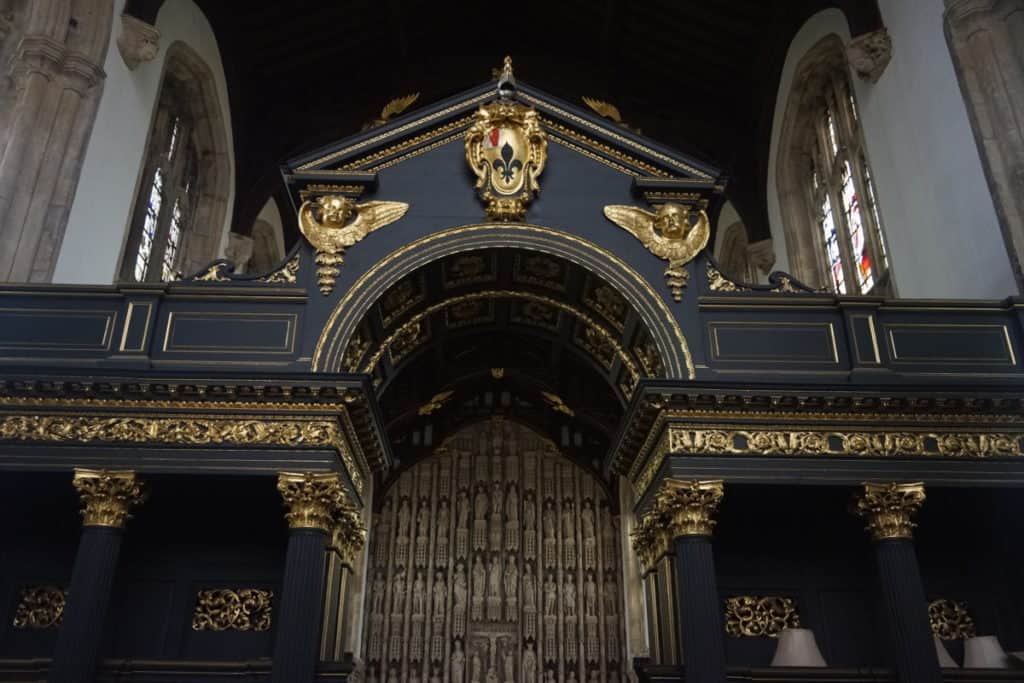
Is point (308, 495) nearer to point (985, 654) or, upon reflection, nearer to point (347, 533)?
point (347, 533)

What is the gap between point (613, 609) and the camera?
17.9m

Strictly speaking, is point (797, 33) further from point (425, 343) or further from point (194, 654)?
point (194, 654)

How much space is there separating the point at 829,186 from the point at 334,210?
12.8 metres

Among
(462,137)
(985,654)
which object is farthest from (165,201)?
(985,654)

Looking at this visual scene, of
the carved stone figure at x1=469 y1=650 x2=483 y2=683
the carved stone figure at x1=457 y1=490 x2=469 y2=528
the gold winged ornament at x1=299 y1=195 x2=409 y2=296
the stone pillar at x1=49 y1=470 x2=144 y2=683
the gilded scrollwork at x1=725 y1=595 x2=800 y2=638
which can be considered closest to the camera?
the stone pillar at x1=49 y1=470 x2=144 y2=683

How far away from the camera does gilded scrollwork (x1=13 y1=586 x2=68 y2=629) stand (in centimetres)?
1370

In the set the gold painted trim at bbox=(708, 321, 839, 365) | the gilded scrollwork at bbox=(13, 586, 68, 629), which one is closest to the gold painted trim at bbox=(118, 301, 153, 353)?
the gilded scrollwork at bbox=(13, 586, 68, 629)

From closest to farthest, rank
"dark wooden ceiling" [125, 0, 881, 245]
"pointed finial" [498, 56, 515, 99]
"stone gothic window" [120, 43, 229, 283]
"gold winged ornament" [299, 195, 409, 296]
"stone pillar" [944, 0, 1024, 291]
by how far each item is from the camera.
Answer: "gold winged ornament" [299, 195, 409, 296] → "stone pillar" [944, 0, 1024, 291] → "pointed finial" [498, 56, 515, 99] → "stone gothic window" [120, 43, 229, 283] → "dark wooden ceiling" [125, 0, 881, 245]

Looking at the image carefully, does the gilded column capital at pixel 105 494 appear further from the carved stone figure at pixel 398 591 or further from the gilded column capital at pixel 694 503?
the gilded column capital at pixel 694 503

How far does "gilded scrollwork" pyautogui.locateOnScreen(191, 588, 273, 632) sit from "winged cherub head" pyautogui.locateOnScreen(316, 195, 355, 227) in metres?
5.91

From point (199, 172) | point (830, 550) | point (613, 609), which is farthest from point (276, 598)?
point (199, 172)

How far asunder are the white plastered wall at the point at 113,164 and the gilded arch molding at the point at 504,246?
18.9 feet

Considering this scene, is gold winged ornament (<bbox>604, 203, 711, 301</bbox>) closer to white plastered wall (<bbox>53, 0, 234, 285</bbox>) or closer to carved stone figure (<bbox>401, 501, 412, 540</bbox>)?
carved stone figure (<bbox>401, 501, 412, 540</bbox>)

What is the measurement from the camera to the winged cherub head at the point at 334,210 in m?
13.9
